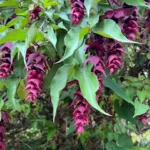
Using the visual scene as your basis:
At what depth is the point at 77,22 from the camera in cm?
75

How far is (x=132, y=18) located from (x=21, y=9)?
1.11 ft

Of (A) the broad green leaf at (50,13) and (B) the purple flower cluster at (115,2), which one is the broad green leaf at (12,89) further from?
(B) the purple flower cluster at (115,2)

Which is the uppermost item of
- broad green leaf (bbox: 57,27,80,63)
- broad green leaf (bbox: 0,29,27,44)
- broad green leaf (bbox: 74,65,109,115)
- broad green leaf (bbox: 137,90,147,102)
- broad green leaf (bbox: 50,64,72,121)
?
broad green leaf (bbox: 0,29,27,44)

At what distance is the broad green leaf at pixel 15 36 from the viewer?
28.7 inches

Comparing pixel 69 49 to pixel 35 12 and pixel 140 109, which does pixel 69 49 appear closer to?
pixel 35 12

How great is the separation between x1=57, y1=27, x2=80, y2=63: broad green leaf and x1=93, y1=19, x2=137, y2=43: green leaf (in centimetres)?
4

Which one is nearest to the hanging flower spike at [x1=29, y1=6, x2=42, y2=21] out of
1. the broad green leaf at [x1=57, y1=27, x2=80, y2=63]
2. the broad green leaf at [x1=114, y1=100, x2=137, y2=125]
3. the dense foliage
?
the dense foliage

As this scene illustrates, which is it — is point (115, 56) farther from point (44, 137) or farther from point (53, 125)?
point (44, 137)

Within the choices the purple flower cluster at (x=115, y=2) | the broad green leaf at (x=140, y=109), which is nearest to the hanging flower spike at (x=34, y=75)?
the purple flower cluster at (x=115, y=2)

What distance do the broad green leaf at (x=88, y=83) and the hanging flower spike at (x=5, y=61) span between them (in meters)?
0.16

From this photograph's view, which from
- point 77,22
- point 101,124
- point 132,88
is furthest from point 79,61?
point 101,124

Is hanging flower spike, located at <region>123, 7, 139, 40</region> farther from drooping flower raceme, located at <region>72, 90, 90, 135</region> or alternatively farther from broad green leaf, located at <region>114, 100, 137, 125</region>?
broad green leaf, located at <region>114, 100, 137, 125</region>

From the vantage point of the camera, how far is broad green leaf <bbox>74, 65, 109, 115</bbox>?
0.66m

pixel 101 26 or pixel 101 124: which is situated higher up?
pixel 101 26
